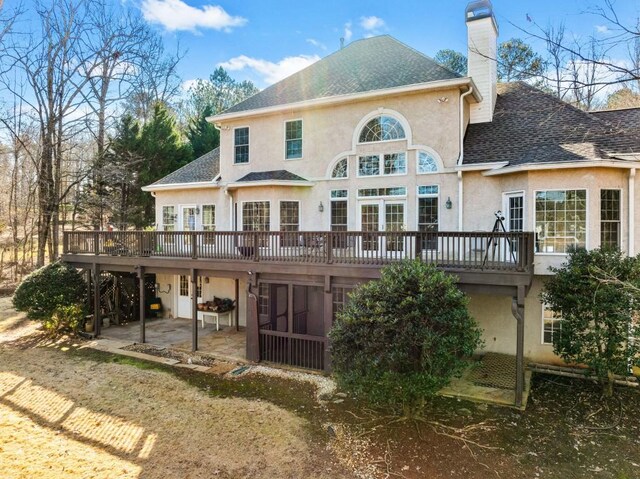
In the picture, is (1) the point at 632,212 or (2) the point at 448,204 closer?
(1) the point at 632,212

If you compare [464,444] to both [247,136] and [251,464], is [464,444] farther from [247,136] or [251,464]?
[247,136]

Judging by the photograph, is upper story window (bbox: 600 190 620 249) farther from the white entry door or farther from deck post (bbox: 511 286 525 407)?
the white entry door

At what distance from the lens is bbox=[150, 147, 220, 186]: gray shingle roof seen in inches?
610

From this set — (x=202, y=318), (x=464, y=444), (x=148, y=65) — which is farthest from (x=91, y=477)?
(x=148, y=65)

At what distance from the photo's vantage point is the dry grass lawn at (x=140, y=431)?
5969mm

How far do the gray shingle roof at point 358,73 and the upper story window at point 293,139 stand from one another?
32.6 inches

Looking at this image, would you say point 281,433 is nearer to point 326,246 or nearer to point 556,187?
point 326,246

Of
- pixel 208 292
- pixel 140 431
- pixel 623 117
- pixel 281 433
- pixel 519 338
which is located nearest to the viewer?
pixel 281 433

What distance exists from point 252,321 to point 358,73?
9349 millimetres

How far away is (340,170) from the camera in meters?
12.8

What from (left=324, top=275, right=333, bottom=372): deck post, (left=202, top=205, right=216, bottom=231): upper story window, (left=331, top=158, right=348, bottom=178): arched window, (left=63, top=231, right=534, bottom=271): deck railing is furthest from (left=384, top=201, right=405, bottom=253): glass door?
(left=202, top=205, right=216, bottom=231): upper story window

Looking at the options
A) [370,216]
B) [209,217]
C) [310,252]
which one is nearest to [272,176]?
[209,217]

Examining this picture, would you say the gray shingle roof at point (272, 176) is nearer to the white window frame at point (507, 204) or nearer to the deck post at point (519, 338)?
the white window frame at point (507, 204)

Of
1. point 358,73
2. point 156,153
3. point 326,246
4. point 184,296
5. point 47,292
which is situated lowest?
point 184,296
